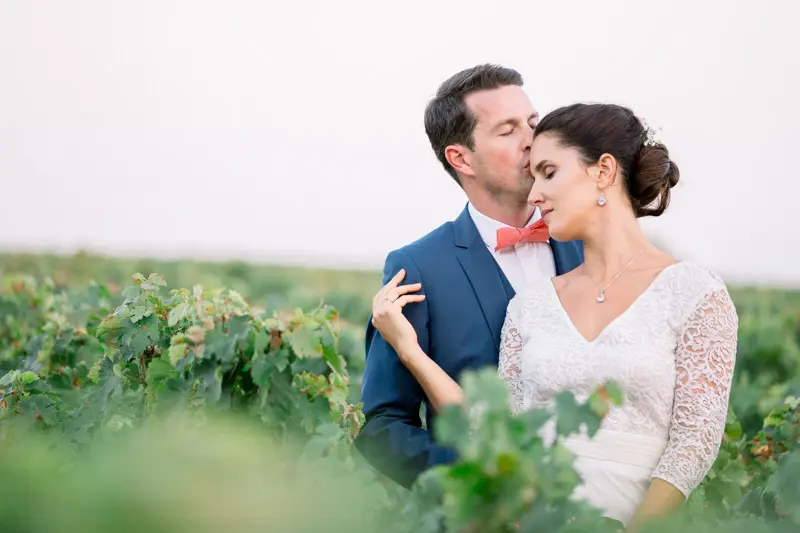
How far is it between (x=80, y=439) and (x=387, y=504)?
2.27 metres

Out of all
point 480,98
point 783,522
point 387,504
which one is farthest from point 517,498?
point 480,98

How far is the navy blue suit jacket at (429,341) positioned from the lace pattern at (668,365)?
56 centimetres

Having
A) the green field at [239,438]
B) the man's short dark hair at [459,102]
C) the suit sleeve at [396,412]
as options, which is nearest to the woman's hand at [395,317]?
the suit sleeve at [396,412]

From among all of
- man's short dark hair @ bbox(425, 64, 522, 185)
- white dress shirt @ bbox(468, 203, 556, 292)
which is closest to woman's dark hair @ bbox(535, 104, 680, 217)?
white dress shirt @ bbox(468, 203, 556, 292)

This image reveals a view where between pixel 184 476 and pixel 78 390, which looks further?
pixel 78 390

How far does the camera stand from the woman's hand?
13.0ft

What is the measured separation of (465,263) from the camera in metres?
4.34

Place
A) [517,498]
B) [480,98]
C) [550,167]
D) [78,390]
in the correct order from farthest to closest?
[78,390], [480,98], [550,167], [517,498]

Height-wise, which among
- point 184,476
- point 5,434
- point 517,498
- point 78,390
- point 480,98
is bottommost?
point 78,390

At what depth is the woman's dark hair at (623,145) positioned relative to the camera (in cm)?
380

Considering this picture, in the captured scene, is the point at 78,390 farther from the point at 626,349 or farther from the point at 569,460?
the point at 569,460

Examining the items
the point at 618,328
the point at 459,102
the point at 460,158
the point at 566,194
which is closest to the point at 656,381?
the point at 618,328

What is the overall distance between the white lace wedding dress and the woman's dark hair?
0.42 meters

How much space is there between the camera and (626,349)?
11.3ft
